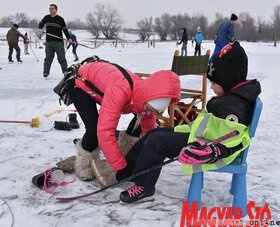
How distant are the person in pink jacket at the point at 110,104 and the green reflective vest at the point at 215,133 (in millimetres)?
320

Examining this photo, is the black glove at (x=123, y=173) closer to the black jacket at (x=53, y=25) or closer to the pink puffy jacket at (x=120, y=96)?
the pink puffy jacket at (x=120, y=96)

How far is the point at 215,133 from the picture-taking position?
7.03 feet

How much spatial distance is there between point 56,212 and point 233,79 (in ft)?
4.78

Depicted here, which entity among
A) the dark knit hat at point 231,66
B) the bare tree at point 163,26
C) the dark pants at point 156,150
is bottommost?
the dark pants at point 156,150

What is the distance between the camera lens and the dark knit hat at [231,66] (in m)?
2.18

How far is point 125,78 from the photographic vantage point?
2.56 metres

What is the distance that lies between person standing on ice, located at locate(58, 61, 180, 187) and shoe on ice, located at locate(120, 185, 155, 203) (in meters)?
0.21

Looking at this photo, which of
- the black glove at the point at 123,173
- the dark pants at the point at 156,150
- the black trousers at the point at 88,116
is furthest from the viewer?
the black trousers at the point at 88,116

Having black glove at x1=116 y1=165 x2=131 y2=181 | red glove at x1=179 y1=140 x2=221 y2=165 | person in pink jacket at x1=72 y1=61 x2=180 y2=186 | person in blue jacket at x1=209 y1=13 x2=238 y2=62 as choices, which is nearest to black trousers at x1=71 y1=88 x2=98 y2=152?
person in pink jacket at x1=72 y1=61 x2=180 y2=186

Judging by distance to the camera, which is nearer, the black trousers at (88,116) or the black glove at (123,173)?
the black glove at (123,173)

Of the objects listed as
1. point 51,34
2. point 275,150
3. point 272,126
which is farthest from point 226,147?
point 51,34

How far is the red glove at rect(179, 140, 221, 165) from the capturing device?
1949mm

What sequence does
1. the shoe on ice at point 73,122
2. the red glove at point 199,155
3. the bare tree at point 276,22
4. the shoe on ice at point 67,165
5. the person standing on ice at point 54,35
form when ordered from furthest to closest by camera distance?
the bare tree at point 276,22, the person standing on ice at point 54,35, the shoe on ice at point 73,122, the shoe on ice at point 67,165, the red glove at point 199,155

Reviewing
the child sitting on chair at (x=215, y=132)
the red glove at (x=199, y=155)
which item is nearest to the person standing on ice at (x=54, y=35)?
the child sitting on chair at (x=215, y=132)
